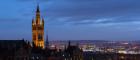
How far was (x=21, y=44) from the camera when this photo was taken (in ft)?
429

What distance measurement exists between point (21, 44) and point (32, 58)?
7.31 metres

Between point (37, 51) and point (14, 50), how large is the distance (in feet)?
92.0

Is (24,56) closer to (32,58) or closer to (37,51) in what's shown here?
(32,58)

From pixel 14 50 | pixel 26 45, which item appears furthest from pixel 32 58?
pixel 14 50

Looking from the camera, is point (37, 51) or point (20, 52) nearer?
point (20, 52)

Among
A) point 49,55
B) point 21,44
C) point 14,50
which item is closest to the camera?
point 14,50

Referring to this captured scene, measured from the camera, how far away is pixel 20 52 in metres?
124

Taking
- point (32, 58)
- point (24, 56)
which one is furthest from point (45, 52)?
point (24, 56)

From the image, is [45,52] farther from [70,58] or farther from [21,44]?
[21,44]

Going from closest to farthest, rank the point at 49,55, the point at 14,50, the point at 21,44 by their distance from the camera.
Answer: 1. the point at 14,50
2. the point at 21,44
3. the point at 49,55

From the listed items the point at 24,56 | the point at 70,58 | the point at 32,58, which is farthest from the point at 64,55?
the point at 24,56

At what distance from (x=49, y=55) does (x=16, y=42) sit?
1525cm

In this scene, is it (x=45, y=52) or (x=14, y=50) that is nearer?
(x=14, y=50)

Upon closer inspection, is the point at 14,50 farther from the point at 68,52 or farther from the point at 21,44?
the point at 68,52
